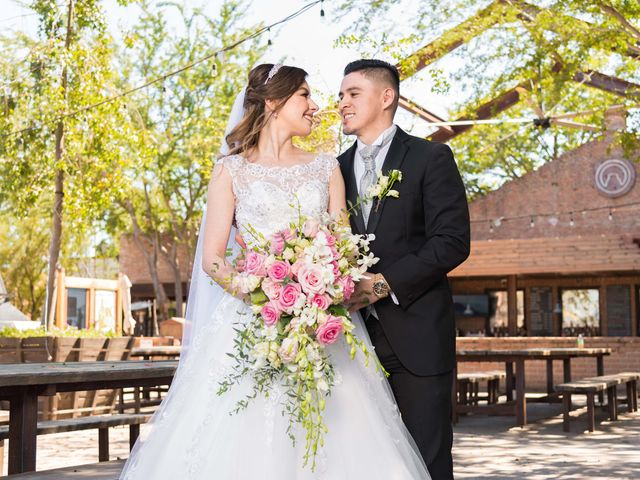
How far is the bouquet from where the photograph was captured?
3102mm

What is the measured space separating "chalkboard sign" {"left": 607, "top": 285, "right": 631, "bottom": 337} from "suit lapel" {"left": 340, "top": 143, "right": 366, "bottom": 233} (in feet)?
74.3

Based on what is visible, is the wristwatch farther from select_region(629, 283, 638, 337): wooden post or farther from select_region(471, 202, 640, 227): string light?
select_region(629, 283, 638, 337): wooden post

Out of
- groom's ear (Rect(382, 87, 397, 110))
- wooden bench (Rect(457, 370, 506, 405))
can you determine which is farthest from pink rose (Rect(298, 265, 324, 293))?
wooden bench (Rect(457, 370, 506, 405))

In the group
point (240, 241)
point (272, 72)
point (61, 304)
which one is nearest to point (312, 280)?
point (240, 241)

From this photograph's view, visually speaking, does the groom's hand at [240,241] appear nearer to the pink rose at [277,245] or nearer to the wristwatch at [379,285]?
the pink rose at [277,245]

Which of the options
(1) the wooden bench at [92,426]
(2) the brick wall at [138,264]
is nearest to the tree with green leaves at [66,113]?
(1) the wooden bench at [92,426]

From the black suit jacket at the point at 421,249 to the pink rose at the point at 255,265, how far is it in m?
0.49

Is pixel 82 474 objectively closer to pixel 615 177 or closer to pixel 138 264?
pixel 615 177

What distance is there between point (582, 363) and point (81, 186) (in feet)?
39.8

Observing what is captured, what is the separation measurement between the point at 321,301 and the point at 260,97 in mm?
1081

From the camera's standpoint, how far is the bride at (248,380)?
3320mm

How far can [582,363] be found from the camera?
70.9ft

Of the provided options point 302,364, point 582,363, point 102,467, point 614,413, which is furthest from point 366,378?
point 582,363

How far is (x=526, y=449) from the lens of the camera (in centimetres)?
965
